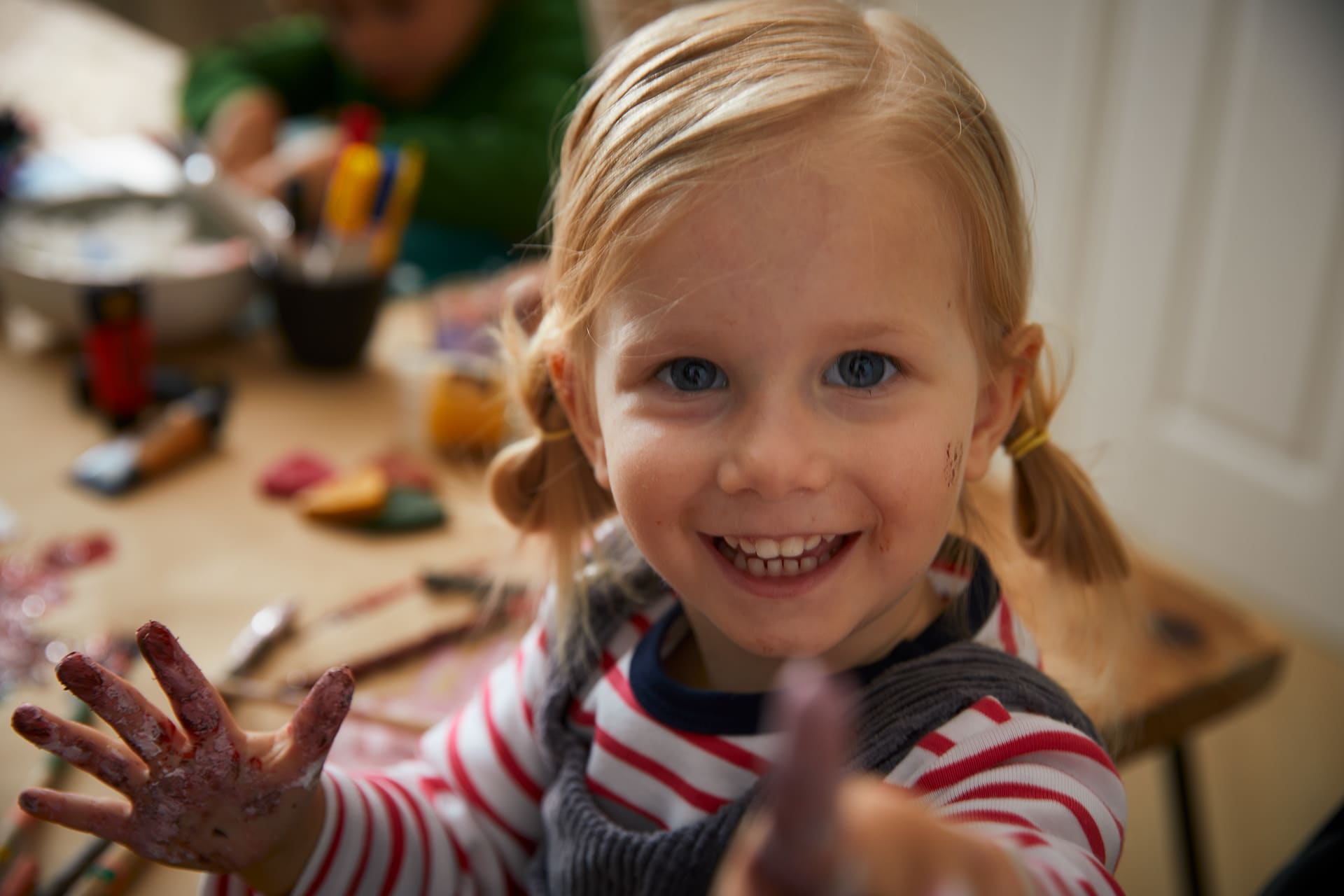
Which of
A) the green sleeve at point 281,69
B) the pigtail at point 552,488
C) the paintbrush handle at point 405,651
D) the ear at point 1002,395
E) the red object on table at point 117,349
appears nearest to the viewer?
the ear at point 1002,395

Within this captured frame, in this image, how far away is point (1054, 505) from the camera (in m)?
0.72

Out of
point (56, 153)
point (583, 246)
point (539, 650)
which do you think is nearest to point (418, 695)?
point (539, 650)

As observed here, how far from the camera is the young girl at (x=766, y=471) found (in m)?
0.56

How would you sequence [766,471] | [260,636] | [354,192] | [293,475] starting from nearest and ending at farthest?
[766,471] < [260,636] < [293,475] < [354,192]

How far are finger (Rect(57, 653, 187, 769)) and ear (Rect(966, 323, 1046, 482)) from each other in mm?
466

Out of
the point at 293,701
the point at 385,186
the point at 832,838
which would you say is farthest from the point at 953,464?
the point at 385,186

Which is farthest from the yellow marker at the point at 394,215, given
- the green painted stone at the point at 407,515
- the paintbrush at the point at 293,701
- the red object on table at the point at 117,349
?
the paintbrush at the point at 293,701

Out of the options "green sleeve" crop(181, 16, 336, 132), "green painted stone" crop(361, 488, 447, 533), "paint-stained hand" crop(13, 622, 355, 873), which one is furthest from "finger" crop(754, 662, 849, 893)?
Result: "green sleeve" crop(181, 16, 336, 132)

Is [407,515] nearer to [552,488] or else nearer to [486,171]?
[552,488]

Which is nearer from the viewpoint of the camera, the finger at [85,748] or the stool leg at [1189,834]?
the finger at [85,748]

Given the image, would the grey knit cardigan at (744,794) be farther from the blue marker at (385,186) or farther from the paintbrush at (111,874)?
the blue marker at (385,186)

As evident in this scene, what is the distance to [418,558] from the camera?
1.05 metres

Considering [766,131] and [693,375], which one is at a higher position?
[766,131]

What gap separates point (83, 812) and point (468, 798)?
0.83ft
